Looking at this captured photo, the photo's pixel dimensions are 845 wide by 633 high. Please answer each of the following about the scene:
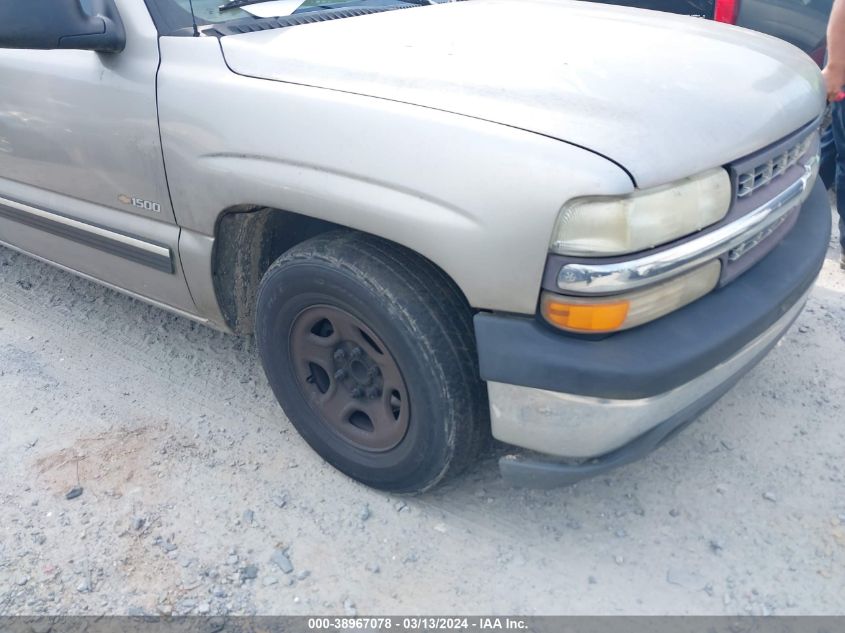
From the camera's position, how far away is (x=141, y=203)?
2.59m

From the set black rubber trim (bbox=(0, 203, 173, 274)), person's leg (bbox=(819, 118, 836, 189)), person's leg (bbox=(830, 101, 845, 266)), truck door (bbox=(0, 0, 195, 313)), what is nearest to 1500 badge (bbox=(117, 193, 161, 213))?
truck door (bbox=(0, 0, 195, 313))

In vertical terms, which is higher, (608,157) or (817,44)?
(608,157)

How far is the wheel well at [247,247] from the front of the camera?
248cm

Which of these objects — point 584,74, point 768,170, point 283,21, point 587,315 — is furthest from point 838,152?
point 283,21

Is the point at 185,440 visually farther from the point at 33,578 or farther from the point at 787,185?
the point at 787,185

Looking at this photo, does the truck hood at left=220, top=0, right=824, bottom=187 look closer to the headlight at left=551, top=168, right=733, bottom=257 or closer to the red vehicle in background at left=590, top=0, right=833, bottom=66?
the headlight at left=551, top=168, right=733, bottom=257

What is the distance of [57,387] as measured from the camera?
3.08 m

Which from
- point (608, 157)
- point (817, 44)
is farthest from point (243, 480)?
point (817, 44)

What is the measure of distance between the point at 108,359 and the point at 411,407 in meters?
1.71

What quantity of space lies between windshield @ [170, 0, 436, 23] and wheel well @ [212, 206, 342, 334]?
652 mm

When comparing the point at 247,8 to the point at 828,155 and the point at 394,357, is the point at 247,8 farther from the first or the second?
the point at 828,155

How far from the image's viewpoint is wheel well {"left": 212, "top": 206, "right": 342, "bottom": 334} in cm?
248

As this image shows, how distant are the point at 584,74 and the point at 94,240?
1874mm

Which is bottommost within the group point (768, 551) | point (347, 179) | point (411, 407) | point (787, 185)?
point (768, 551)
